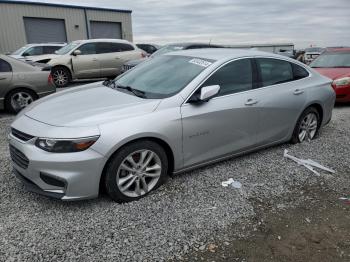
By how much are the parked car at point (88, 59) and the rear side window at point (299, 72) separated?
9.16m

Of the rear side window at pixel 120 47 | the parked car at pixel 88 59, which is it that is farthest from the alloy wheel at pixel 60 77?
the rear side window at pixel 120 47

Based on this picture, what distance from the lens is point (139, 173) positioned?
3.50 metres

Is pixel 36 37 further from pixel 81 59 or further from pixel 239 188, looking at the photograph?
pixel 239 188

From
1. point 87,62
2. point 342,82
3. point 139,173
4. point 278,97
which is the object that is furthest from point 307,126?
point 87,62

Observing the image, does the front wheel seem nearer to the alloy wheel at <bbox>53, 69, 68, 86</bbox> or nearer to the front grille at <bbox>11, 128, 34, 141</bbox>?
the front grille at <bbox>11, 128, 34, 141</bbox>

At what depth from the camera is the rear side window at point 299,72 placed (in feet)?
16.6

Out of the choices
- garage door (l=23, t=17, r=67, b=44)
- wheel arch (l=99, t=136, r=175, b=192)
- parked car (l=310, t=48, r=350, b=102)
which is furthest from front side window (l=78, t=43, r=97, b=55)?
garage door (l=23, t=17, r=67, b=44)

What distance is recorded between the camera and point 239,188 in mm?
3871

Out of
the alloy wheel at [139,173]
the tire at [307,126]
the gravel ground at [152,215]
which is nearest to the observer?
the gravel ground at [152,215]

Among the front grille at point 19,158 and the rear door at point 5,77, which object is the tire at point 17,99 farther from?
the front grille at point 19,158

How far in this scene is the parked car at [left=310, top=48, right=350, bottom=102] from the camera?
8125 mm

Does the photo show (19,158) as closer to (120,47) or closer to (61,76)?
(61,76)

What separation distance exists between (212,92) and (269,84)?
1.26 metres

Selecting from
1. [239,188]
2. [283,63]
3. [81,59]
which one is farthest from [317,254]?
[81,59]
